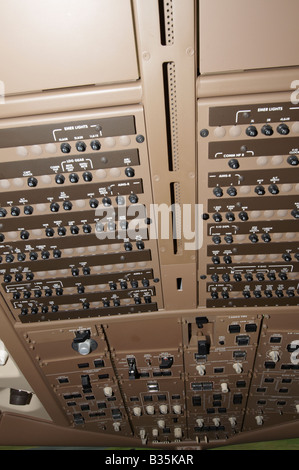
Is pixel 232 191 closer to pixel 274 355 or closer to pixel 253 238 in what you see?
pixel 253 238

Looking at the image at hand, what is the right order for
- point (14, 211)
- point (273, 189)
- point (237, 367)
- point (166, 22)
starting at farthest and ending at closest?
point (237, 367) < point (14, 211) < point (273, 189) < point (166, 22)

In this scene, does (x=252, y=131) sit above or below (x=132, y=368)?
above

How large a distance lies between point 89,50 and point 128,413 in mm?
3328

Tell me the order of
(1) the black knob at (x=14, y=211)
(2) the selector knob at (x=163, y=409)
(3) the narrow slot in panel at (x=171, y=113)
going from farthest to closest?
(2) the selector knob at (x=163, y=409), (1) the black knob at (x=14, y=211), (3) the narrow slot in panel at (x=171, y=113)

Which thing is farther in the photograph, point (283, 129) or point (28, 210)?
point (28, 210)

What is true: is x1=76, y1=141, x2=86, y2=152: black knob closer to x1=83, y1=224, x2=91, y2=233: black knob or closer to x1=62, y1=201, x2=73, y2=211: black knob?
x1=62, y1=201, x2=73, y2=211: black knob

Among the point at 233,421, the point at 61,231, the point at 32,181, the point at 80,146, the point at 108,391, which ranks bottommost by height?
the point at 233,421

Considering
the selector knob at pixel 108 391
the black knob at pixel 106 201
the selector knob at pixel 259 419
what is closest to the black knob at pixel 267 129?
the black knob at pixel 106 201

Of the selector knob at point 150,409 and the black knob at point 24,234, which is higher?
the black knob at point 24,234

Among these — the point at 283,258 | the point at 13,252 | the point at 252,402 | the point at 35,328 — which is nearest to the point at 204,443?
the point at 252,402

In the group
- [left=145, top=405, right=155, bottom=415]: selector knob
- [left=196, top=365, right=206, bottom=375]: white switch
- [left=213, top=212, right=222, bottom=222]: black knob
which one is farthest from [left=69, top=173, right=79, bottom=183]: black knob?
[left=145, top=405, right=155, bottom=415]: selector knob

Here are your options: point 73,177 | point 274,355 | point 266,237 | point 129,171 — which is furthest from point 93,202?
point 274,355

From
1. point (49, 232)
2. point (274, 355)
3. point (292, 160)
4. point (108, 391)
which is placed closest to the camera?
point (292, 160)

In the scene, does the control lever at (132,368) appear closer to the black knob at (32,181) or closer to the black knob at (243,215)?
the black knob at (243,215)
